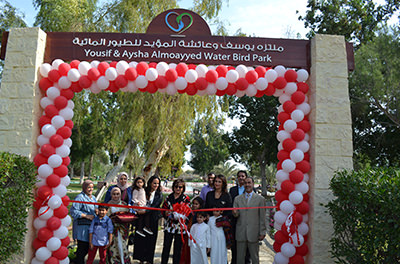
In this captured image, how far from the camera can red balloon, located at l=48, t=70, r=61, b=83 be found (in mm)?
4938

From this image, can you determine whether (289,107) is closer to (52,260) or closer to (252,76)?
(252,76)

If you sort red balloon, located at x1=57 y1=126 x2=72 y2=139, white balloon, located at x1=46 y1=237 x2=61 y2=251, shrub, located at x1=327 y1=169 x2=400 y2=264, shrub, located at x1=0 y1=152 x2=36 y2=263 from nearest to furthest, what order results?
shrub, located at x1=327 y1=169 x2=400 y2=264 → shrub, located at x1=0 y1=152 x2=36 y2=263 → white balloon, located at x1=46 y1=237 x2=61 y2=251 → red balloon, located at x1=57 y1=126 x2=72 y2=139

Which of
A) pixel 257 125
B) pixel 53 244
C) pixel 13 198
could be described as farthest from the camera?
pixel 257 125

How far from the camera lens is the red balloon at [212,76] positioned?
4898mm

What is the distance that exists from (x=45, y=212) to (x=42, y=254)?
61 cm

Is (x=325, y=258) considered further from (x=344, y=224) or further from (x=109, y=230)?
(x=109, y=230)

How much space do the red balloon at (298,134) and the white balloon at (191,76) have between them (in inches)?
68.9

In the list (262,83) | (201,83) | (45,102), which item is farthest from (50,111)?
(262,83)

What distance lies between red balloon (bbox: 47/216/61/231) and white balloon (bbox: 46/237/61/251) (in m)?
0.16

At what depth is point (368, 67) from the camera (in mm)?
10711

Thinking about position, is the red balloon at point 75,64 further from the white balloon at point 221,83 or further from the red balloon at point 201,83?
the white balloon at point 221,83

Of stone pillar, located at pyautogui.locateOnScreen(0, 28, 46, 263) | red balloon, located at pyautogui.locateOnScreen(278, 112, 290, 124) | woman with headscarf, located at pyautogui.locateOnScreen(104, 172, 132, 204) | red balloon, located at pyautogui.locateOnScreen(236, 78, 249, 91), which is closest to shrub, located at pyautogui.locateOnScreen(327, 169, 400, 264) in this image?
red balloon, located at pyautogui.locateOnScreen(278, 112, 290, 124)

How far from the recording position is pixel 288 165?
15.5 feet

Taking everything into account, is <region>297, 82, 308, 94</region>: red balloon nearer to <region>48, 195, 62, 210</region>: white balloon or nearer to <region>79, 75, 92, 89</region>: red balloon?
<region>79, 75, 92, 89</region>: red balloon
